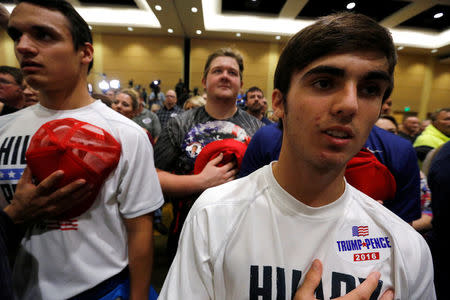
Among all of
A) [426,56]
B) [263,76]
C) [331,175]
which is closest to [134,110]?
[331,175]

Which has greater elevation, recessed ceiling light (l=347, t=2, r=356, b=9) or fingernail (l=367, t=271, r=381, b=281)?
recessed ceiling light (l=347, t=2, r=356, b=9)

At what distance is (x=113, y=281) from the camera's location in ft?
3.37

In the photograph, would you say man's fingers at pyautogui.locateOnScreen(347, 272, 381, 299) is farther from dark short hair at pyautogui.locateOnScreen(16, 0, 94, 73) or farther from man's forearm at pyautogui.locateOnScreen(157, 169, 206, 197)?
dark short hair at pyautogui.locateOnScreen(16, 0, 94, 73)

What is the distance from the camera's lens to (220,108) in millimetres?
1576

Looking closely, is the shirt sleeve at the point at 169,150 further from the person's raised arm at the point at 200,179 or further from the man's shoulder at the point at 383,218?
the man's shoulder at the point at 383,218

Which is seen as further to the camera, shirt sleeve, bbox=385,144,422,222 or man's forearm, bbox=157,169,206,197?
man's forearm, bbox=157,169,206,197

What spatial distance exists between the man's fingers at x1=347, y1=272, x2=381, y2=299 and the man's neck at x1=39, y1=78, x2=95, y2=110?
1.28 m

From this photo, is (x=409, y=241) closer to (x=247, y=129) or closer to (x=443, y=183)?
(x=443, y=183)

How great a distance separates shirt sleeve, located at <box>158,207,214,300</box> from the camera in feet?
2.33

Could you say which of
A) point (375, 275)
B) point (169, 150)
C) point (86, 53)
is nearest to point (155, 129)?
point (169, 150)

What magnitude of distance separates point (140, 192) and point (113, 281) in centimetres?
41

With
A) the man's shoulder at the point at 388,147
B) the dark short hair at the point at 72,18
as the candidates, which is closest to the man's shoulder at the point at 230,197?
the man's shoulder at the point at 388,147

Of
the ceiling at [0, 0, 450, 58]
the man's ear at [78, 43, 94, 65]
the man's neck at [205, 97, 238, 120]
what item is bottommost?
the man's neck at [205, 97, 238, 120]

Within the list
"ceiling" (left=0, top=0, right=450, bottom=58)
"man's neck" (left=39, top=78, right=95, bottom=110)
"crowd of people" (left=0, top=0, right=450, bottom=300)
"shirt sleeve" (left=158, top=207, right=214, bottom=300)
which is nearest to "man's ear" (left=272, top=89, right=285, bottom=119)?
"crowd of people" (left=0, top=0, right=450, bottom=300)
